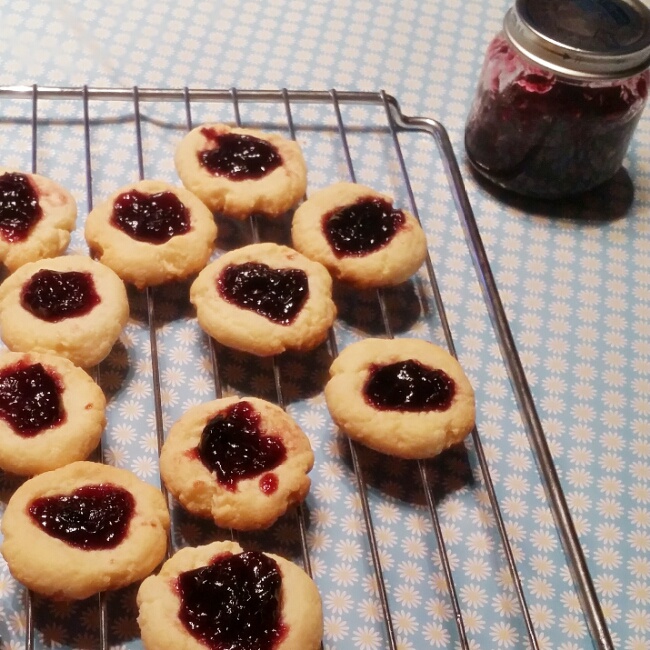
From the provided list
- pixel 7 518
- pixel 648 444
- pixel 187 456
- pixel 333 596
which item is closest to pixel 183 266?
pixel 187 456

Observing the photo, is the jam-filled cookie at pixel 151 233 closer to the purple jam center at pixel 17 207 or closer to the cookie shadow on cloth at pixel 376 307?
the purple jam center at pixel 17 207

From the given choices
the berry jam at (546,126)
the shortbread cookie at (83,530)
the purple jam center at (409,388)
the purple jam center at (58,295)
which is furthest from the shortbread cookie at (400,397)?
the berry jam at (546,126)

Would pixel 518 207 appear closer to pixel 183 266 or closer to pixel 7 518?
pixel 183 266

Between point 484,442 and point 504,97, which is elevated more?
point 504,97

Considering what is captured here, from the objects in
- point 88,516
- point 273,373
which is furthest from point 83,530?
point 273,373

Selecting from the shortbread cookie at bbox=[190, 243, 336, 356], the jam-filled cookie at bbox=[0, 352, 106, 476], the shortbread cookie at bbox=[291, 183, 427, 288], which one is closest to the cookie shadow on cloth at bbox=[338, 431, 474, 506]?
the shortbread cookie at bbox=[190, 243, 336, 356]

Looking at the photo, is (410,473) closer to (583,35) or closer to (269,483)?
(269,483)
